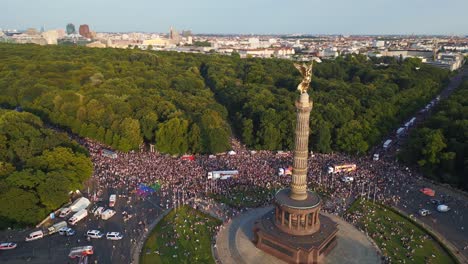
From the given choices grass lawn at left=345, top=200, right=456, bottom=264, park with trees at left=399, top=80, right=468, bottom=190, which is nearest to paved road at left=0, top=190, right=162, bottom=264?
grass lawn at left=345, top=200, right=456, bottom=264

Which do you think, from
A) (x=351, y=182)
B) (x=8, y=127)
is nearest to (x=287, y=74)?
(x=351, y=182)

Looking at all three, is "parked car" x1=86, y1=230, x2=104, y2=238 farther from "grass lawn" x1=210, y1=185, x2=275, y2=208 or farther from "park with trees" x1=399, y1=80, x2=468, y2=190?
"park with trees" x1=399, y1=80, x2=468, y2=190

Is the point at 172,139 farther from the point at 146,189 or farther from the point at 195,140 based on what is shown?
the point at 146,189

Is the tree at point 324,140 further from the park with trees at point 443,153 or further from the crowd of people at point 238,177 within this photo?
the park with trees at point 443,153

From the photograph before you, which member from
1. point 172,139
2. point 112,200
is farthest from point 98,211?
point 172,139

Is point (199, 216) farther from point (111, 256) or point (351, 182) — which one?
point (351, 182)

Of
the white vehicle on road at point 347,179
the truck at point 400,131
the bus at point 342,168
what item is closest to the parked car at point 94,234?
the white vehicle on road at point 347,179
